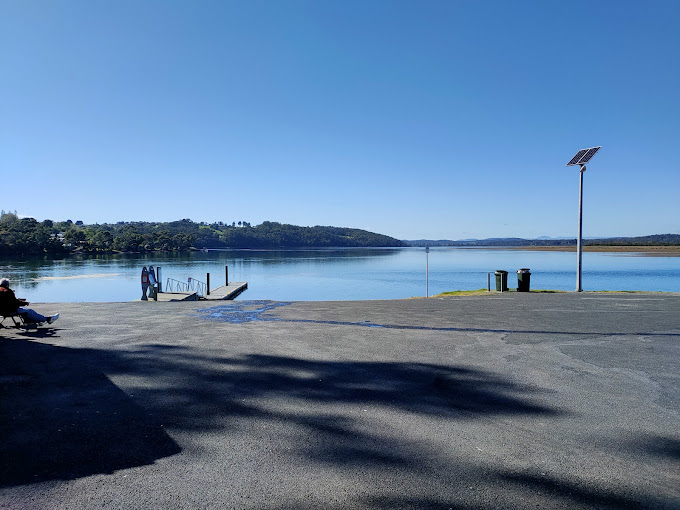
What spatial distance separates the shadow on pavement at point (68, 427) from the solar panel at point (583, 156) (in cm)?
2452

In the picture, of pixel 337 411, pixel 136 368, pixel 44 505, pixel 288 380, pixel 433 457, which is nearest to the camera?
pixel 44 505

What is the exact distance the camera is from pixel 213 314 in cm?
1455

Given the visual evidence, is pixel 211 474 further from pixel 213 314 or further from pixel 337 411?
pixel 213 314

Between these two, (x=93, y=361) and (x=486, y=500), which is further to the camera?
(x=93, y=361)

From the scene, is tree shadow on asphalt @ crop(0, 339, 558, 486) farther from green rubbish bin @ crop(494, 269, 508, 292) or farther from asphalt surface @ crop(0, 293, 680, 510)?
green rubbish bin @ crop(494, 269, 508, 292)

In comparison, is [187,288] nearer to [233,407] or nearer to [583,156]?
[583,156]

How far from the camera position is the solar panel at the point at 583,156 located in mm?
23734

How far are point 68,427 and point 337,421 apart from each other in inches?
107

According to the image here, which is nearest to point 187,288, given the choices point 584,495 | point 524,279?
point 524,279

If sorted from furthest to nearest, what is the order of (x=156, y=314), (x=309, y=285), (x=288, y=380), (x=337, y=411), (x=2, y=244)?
(x=2, y=244), (x=309, y=285), (x=156, y=314), (x=288, y=380), (x=337, y=411)

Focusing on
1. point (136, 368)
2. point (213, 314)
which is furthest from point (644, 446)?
point (213, 314)

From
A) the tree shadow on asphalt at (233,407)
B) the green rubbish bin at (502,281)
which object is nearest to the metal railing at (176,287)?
the green rubbish bin at (502,281)

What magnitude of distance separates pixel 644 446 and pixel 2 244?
150042 mm

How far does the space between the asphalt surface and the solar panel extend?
1664 centimetres
